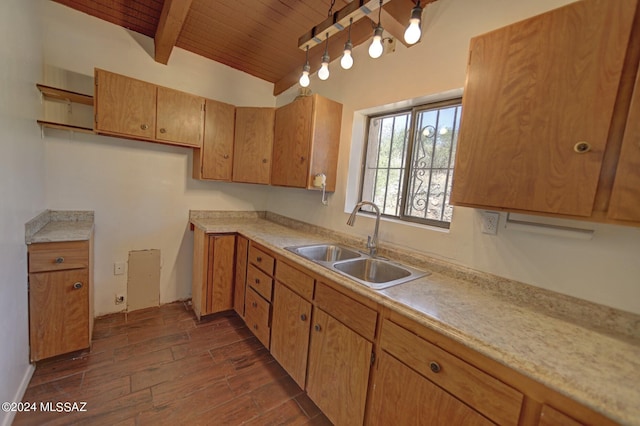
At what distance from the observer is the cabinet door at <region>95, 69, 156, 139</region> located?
6.29 feet

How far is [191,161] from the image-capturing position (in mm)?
2613

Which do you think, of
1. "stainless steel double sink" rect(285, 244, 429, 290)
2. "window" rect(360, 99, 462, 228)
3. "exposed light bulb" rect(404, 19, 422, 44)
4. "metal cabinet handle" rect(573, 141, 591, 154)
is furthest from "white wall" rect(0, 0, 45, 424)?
"metal cabinet handle" rect(573, 141, 591, 154)

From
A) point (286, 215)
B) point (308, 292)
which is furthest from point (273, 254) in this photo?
point (286, 215)

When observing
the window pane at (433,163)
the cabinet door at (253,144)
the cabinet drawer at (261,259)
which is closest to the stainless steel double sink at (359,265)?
the cabinet drawer at (261,259)

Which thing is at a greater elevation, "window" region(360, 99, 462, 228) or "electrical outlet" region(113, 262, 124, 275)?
"window" region(360, 99, 462, 228)

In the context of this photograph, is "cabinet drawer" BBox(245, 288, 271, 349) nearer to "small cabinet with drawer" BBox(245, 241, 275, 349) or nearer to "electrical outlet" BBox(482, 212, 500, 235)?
"small cabinet with drawer" BBox(245, 241, 275, 349)

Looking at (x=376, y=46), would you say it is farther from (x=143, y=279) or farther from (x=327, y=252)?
(x=143, y=279)

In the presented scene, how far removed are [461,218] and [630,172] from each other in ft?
2.26

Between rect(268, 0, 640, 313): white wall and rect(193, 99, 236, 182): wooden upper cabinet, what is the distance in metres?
1.00

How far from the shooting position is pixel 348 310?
1.26 m

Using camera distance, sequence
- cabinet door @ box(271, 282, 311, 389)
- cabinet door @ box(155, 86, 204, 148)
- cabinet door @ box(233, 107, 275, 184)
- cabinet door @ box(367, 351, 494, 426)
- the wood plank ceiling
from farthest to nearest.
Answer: cabinet door @ box(233, 107, 275, 184) → cabinet door @ box(155, 86, 204, 148) → the wood plank ceiling → cabinet door @ box(271, 282, 311, 389) → cabinet door @ box(367, 351, 494, 426)

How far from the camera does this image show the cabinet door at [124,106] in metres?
1.92

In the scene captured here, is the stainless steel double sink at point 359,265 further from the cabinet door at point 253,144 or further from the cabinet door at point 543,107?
the cabinet door at point 253,144

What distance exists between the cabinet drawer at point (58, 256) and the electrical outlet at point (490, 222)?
101 inches
